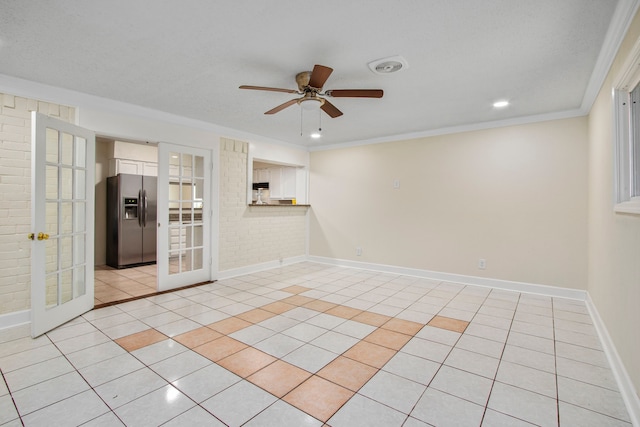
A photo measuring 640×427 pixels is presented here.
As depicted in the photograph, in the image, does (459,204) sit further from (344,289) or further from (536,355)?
(536,355)

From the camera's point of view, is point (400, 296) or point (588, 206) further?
point (400, 296)

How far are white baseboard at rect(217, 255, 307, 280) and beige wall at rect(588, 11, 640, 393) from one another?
4.51m

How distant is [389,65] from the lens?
268 cm

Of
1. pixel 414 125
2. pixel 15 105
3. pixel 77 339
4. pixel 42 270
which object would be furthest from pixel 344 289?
pixel 15 105

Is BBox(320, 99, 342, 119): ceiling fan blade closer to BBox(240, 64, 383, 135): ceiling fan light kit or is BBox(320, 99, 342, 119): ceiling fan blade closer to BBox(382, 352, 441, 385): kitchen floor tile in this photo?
BBox(240, 64, 383, 135): ceiling fan light kit

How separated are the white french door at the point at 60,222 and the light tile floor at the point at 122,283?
493 mm

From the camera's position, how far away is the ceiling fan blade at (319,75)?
231cm

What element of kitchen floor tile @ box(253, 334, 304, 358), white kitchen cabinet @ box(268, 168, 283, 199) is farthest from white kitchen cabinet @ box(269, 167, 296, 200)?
kitchen floor tile @ box(253, 334, 304, 358)

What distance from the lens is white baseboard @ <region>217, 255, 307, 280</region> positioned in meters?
4.91

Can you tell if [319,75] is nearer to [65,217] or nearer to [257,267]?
[65,217]

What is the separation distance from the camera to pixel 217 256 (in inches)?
189

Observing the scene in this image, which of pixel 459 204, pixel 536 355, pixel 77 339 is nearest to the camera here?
pixel 536 355

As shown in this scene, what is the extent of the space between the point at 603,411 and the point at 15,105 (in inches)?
206

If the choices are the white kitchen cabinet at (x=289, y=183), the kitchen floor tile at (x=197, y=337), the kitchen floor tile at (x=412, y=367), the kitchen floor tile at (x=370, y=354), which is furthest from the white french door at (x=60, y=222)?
the white kitchen cabinet at (x=289, y=183)
